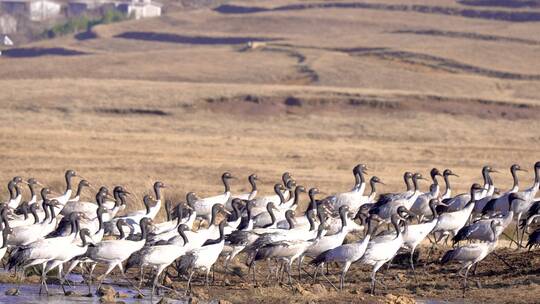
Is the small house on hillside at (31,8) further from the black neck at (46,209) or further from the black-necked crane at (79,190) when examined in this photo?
the black neck at (46,209)

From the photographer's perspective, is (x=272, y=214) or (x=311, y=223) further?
(x=272, y=214)

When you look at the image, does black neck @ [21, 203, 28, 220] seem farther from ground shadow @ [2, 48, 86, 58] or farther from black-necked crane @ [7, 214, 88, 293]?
ground shadow @ [2, 48, 86, 58]

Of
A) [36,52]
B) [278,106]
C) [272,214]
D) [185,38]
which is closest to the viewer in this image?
[272,214]

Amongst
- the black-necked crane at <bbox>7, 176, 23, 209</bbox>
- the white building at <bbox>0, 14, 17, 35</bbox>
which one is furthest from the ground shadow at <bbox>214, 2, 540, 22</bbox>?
the black-necked crane at <bbox>7, 176, 23, 209</bbox>

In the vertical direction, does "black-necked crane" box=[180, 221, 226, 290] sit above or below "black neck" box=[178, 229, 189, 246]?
below

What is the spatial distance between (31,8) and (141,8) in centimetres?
995

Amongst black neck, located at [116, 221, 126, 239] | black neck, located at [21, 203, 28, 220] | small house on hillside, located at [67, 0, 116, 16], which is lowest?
small house on hillside, located at [67, 0, 116, 16]

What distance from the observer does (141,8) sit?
10944 cm

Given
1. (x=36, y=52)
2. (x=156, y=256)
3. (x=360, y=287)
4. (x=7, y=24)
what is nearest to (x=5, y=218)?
(x=156, y=256)

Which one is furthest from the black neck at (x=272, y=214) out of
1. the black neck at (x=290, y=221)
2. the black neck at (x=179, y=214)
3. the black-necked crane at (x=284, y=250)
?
the black-necked crane at (x=284, y=250)

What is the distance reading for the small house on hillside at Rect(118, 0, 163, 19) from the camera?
107m

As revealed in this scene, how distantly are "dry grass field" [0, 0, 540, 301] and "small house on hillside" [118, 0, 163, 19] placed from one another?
26.0 metres

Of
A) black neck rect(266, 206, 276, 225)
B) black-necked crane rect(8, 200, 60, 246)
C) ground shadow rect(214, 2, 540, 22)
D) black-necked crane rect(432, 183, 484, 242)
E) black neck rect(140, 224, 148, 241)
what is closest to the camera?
black neck rect(140, 224, 148, 241)

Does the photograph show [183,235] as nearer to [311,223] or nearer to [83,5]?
[311,223]
